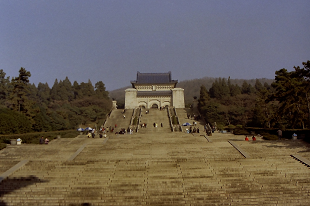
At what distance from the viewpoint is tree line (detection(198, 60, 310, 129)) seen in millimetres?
19672

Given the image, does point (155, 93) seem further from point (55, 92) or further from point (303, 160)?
point (303, 160)

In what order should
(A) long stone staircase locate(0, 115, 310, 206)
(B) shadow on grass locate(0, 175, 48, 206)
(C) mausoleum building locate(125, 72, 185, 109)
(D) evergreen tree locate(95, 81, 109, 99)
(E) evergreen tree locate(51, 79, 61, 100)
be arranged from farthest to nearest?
(E) evergreen tree locate(51, 79, 61, 100) < (D) evergreen tree locate(95, 81, 109, 99) < (C) mausoleum building locate(125, 72, 185, 109) < (B) shadow on grass locate(0, 175, 48, 206) < (A) long stone staircase locate(0, 115, 310, 206)

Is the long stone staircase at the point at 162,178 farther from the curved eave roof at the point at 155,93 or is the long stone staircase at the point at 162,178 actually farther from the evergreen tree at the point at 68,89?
the evergreen tree at the point at 68,89

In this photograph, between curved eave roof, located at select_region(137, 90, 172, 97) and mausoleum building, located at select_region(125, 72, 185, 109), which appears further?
curved eave roof, located at select_region(137, 90, 172, 97)

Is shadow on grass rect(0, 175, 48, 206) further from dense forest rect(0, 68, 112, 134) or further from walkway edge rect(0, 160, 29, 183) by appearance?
dense forest rect(0, 68, 112, 134)

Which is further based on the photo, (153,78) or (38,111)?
(153,78)

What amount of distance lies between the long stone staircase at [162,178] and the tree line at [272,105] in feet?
14.8

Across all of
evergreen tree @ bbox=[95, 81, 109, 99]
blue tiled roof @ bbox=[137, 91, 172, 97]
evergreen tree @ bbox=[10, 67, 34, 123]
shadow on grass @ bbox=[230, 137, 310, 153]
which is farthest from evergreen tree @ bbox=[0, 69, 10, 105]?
shadow on grass @ bbox=[230, 137, 310, 153]

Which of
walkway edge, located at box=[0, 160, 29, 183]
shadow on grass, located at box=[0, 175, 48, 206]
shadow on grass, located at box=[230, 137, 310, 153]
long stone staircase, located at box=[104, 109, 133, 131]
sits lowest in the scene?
shadow on grass, located at box=[0, 175, 48, 206]

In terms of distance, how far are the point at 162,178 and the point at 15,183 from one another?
21.6 ft

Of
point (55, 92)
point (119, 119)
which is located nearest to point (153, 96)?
point (119, 119)

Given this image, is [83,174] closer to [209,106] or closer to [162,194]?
[162,194]

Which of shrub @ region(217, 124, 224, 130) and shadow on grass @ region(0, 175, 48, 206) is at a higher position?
shrub @ region(217, 124, 224, 130)

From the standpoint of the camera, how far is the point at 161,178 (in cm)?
1198
